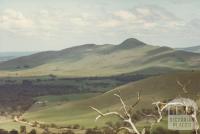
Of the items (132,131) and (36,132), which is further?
(36,132)

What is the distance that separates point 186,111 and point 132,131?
2595mm

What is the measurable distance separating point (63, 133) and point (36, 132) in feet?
39.0

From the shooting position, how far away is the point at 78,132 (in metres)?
192

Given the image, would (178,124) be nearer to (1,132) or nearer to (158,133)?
(158,133)

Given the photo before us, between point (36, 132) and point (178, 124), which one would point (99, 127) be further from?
point (178, 124)

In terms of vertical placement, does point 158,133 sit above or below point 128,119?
below

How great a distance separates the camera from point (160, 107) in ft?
71.9

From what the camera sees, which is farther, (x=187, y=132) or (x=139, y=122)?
(x=139, y=122)

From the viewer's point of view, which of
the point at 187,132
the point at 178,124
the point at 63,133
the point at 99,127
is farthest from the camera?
the point at 99,127

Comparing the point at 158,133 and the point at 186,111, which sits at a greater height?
the point at 186,111

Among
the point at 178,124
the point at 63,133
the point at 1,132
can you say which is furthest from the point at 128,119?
the point at 1,132

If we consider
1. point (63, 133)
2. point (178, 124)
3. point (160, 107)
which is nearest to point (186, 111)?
point (160, 107)

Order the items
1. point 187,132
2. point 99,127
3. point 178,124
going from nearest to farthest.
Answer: point 178,124
point 187,132
point 99,127

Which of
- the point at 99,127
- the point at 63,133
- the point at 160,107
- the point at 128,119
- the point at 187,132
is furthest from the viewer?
the point at 99,127
